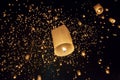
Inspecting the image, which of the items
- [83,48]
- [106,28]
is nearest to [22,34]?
[83,48]

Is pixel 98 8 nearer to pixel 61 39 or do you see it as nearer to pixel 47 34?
pixel 47 34

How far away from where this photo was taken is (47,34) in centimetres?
386

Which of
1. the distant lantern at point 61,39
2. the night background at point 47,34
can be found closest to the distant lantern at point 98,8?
the night background at point 47,34

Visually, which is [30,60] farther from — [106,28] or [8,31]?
[106,28]

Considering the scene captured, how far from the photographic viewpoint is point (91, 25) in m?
3.96

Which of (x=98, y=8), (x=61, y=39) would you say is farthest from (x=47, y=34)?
(x=61, y=39)

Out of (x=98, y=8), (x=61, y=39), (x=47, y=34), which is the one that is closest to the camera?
(x=61, y=39)

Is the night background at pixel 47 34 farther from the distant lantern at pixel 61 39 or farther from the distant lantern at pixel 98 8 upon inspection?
the distant lantern at pixel 61 39

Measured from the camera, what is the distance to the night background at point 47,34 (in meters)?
3.80

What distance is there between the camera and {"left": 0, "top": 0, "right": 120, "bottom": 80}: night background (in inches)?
149

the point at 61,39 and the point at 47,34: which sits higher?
the point at 47,34

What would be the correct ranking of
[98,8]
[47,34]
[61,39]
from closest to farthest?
[61,39] < [98,8] < [47,34]

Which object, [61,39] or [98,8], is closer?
[61,39]

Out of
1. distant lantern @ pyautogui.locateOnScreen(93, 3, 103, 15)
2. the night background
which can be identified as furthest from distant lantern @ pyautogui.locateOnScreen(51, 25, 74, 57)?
the night background
